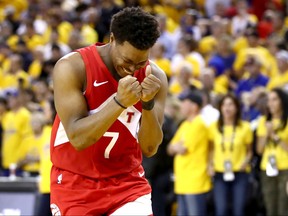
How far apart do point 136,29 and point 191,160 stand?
239 inches

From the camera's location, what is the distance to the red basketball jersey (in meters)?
5.23

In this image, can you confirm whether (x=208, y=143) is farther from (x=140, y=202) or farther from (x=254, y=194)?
(x=140, y=202)

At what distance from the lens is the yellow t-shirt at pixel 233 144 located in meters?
10.8

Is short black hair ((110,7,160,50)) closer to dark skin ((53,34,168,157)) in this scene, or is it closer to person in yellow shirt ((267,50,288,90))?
dark skin ((53,34,168,157))

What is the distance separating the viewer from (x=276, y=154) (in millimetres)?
10484

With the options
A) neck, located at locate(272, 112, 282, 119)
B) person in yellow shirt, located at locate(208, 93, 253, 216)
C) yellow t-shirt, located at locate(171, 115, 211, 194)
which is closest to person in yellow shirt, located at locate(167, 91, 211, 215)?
yellow t-shirt, located at locate(171, 115, 211, 194)

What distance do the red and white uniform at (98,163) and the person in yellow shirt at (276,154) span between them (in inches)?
206

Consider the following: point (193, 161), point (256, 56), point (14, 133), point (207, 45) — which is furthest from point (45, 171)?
point (207, 45)

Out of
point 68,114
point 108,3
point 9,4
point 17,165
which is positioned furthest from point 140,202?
point 9,4

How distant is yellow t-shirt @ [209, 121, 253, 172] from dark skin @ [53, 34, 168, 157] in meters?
5.50

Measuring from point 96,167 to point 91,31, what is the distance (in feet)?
41.3

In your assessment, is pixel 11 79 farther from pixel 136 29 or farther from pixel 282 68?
pixel 136 29

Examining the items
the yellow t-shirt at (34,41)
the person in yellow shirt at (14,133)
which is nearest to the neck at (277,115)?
the person in yellow shirt at (14,133)

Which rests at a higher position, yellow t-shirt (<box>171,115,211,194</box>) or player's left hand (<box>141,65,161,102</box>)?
player's left hand (<box>141,65,161,102</box>)
